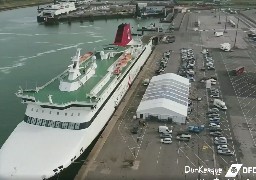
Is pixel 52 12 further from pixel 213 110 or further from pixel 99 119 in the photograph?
pixel 99 119

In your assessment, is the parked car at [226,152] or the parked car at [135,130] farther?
the parked car at [135,130]

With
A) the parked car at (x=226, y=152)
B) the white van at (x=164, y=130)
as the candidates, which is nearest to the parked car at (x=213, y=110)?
the white van at (x=164, y=130)

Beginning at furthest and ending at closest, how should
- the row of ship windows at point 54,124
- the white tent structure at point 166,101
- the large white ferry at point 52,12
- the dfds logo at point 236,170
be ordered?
the large white ferry at point 52,12 → the white tent structure at point 166,101 → the row of ship windows at point 54,124 → the dfds logo at point 236,170

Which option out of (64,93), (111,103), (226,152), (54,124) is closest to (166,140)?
(226,152)

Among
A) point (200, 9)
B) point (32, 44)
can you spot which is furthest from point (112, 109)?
point (200, 9)

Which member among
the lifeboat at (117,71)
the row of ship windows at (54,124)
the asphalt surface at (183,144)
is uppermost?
the lifeboat at (117,71)

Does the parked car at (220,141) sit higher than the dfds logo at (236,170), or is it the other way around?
the parked car at (220,141)

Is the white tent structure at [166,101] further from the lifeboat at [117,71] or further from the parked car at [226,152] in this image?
the parked car at [226,152]
